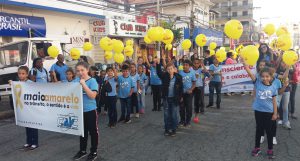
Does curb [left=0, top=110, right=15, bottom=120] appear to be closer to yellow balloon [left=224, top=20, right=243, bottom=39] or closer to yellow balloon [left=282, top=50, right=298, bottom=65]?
yellow balloon [left=224, top=20, right=243, bottom=39]

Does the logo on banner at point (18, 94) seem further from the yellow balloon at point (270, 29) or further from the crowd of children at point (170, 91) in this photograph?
the yellow balloon at point (270, 29)

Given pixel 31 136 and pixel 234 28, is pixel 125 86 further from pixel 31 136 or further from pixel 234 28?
pixel 234 28

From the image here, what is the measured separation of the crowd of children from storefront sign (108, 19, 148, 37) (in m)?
9.18

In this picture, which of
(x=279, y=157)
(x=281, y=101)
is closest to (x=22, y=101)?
(x=279, y=157)

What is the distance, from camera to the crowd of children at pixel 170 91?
431cm

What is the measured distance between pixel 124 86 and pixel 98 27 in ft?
38.5

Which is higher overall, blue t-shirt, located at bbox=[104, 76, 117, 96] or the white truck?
the white truck

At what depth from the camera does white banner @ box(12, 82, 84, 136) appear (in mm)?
4410

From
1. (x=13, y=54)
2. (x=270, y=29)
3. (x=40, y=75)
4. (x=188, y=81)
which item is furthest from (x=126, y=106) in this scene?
(x=13, y=54)

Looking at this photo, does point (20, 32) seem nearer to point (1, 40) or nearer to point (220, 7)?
point (1, 40)

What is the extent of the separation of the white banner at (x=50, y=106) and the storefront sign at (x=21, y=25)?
776cm

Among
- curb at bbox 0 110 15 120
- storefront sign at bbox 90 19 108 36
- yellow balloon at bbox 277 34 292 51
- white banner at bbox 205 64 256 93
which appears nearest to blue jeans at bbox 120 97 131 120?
yellow balloon at bbox 277 34 292 51

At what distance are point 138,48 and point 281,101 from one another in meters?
17.4

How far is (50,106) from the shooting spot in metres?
4.80
